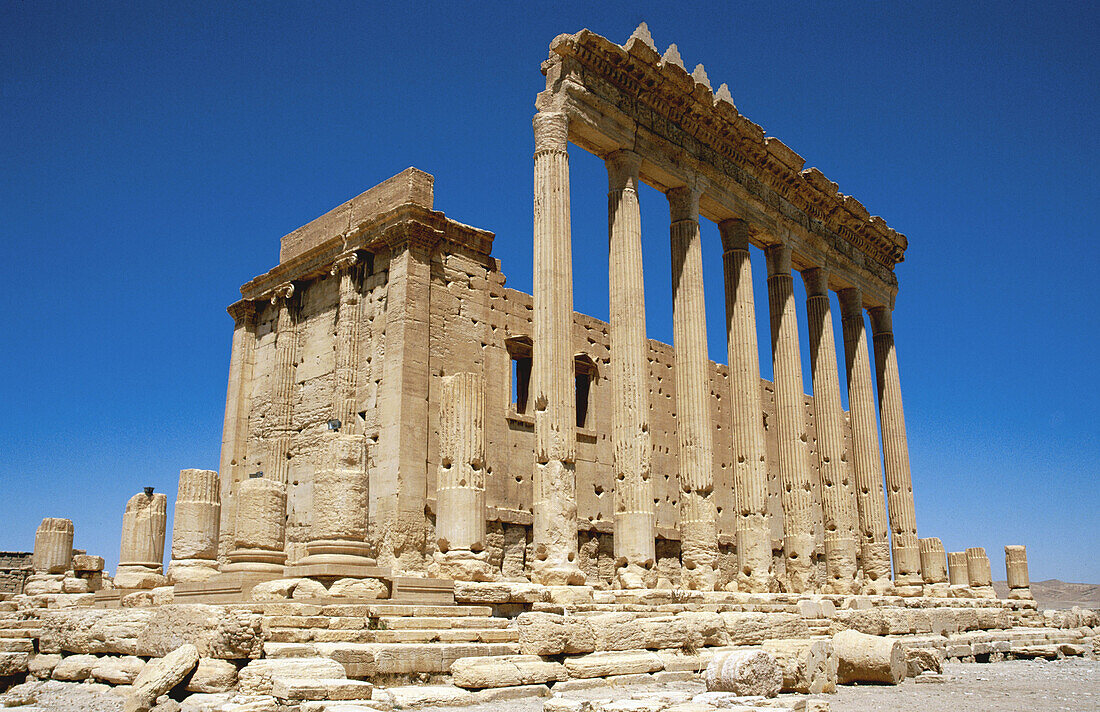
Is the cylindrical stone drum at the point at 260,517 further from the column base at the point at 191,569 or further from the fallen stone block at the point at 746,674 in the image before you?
the fallen stone block at the point at 746,674

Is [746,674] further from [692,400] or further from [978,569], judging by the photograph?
[978,569]

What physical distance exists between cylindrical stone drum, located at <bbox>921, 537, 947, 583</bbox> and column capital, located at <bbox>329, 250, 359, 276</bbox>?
18.6 meters

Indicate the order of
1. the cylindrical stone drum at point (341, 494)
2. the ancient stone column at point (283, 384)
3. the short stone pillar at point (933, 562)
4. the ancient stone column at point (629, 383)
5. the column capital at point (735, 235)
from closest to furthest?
the cylindrical stone drum at point (341, 494) → the ancient stone column at point (629, 383) → the ancient stone column at point (283, 384) → the column capital at point (735, 235) → the short stone pillar at point (933, 562)

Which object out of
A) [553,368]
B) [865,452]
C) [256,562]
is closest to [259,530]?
[256,562]

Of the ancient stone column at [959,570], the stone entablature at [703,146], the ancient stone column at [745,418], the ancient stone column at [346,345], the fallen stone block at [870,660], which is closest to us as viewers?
the fallen stone block at [870,660]

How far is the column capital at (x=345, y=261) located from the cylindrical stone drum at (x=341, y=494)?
8.54m

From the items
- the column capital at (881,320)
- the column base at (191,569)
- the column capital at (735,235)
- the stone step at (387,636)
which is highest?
the column capital at (735,235)

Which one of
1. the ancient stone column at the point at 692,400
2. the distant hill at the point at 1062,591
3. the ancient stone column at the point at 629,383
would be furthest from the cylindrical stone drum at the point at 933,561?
the distant hill at the point at 1062,591

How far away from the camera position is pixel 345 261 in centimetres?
2119

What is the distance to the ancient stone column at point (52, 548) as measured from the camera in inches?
911

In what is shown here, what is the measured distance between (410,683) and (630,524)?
794 cm

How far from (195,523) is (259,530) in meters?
3.56

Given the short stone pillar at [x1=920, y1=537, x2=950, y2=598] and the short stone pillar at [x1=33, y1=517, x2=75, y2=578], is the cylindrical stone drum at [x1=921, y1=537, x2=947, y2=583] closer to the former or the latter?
the short stone pillar at [x1=920, y1=537, x2=950, y2=598]

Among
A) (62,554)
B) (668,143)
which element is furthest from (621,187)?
(62,554)
